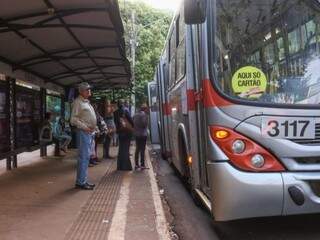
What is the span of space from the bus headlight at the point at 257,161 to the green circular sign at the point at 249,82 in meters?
0.67

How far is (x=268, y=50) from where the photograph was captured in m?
6.38

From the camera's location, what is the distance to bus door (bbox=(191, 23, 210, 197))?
6.58 m

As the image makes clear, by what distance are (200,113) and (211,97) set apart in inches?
23.0

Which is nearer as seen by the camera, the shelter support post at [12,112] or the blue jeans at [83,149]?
the blue jeans at [83,149]

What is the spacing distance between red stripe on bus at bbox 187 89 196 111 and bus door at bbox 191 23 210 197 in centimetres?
16

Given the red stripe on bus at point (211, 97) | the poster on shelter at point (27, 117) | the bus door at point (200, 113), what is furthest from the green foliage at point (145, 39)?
the red stripe on bus at point (211, 97)

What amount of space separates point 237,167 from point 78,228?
7.23 feet

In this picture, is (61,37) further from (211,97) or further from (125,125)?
(211,97)

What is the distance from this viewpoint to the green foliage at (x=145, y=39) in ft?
118

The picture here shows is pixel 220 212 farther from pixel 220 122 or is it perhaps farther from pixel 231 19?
pixel 231 19

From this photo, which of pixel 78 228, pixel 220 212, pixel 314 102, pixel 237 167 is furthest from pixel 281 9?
pixel 78 228

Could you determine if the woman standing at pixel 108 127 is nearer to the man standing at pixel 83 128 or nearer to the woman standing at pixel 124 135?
the woman standing at pixel 124 135

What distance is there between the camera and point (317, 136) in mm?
6098

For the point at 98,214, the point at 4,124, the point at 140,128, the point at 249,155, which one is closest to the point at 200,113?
the point at 249,155
